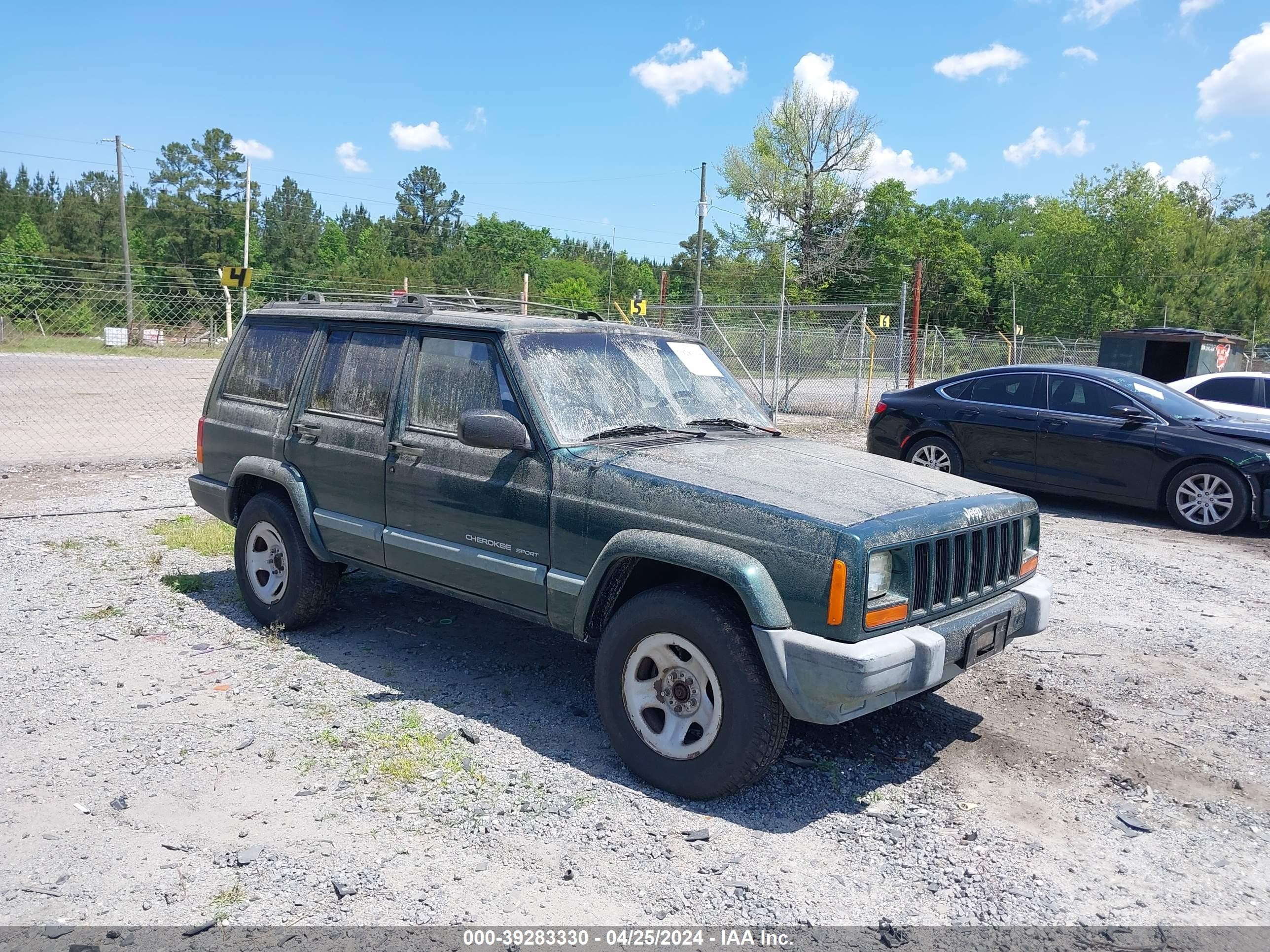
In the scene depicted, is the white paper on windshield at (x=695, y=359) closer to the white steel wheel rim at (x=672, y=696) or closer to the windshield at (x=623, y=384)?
the windshield at (x=623, y=384)

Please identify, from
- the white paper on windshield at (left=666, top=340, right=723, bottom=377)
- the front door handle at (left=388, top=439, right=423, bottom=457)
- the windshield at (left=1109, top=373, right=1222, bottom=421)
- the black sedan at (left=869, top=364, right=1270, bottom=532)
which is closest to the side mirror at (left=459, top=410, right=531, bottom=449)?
the front door handle at (left=388, top=439, right=423, bottom=457)

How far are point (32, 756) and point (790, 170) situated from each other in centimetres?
5606

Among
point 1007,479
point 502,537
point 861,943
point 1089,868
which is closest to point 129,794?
point 502,537

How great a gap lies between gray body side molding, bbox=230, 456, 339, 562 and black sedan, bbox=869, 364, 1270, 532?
620 cm

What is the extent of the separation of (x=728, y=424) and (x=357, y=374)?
206 centimetres

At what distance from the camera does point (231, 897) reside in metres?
3.12

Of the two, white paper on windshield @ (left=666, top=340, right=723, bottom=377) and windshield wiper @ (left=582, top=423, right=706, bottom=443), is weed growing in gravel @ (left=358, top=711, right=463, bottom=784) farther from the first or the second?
white paper on windshield @ (left=666, top=340, right=723, bottom=377)

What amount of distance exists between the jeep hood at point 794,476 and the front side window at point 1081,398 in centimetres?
617

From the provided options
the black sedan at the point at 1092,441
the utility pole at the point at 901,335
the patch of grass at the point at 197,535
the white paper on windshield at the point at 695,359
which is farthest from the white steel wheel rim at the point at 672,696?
the utility pole at the point at 901,335

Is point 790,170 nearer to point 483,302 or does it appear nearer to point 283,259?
point 283,259

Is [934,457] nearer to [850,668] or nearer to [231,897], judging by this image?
[850,668]

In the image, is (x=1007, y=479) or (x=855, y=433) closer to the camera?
(x=1007, y=479)

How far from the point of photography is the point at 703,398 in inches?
202

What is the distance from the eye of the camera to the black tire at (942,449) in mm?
10836
